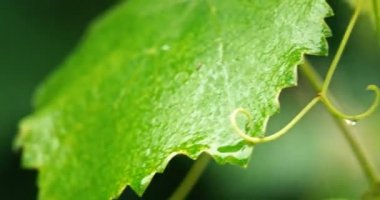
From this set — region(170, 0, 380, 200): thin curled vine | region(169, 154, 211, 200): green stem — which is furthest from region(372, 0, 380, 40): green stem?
region(169, 154, 211, 200): green stem

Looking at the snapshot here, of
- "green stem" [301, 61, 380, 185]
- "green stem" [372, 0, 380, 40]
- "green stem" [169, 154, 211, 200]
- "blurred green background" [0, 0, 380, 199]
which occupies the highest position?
"green stem" [372, 0, 380, 40]

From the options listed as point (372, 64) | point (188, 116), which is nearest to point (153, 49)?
point (188, 116)

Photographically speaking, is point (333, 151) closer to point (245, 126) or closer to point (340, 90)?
point (340, 90)

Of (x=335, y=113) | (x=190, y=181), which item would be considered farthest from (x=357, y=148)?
(x=190, y=181)

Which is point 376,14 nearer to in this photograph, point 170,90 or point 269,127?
point 170,90

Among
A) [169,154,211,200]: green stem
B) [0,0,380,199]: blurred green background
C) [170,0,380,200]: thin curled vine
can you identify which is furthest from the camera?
[0,0,380,199]: blurred green background

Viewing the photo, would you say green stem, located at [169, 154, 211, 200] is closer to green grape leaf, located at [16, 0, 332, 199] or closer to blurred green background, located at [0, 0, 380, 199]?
green grape leaf, located at [16, 0, 332, 199]

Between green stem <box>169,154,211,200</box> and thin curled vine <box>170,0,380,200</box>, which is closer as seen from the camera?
thin curled vine <box>170,0,380,200</box>

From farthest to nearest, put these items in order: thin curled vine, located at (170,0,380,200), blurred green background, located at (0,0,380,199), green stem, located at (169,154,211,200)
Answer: blurred green background, located at (0,0,380,199) < green stem, located at (169,154,211,200) < thin curled vine, located at (170,0,380,200)
